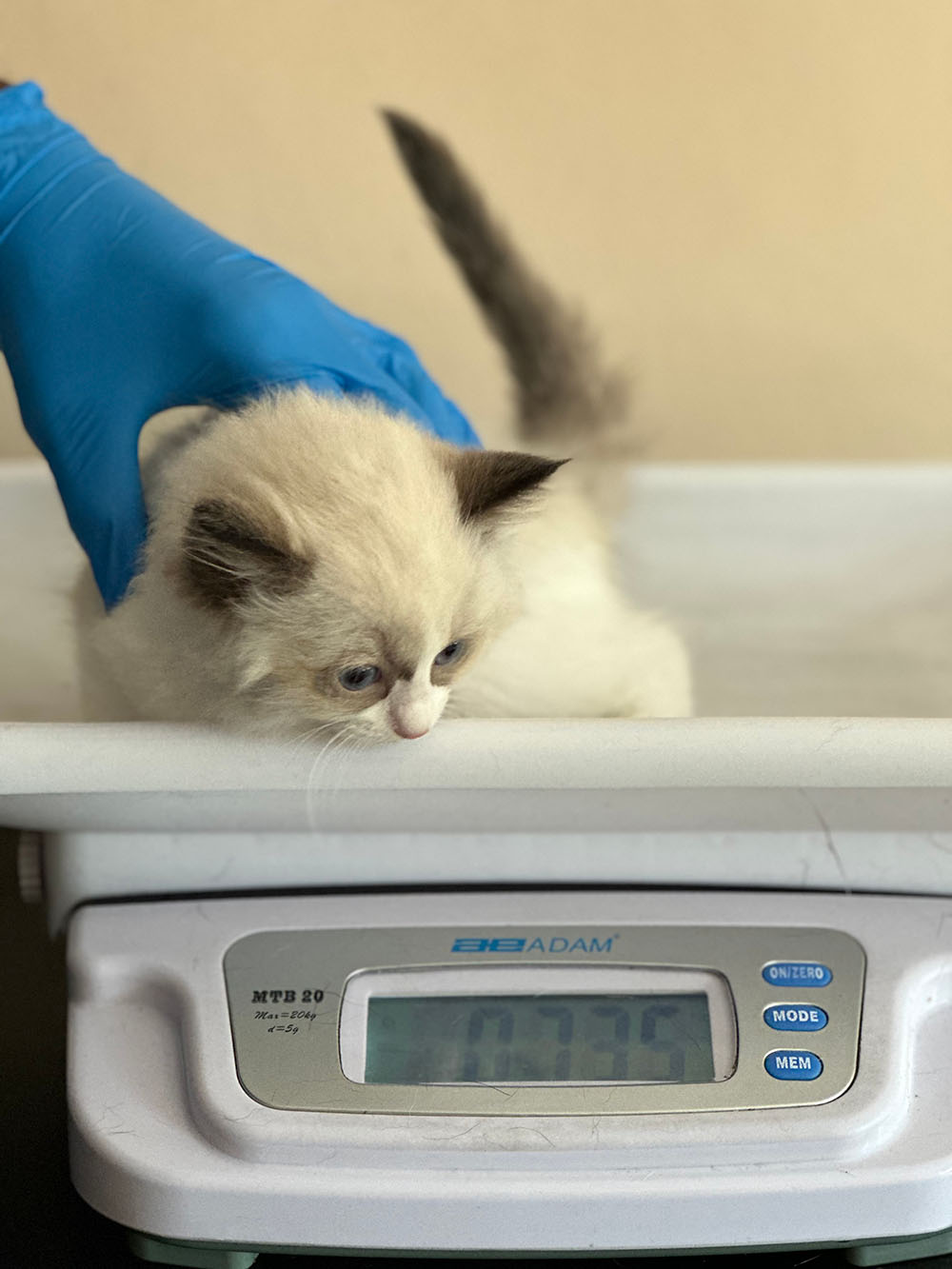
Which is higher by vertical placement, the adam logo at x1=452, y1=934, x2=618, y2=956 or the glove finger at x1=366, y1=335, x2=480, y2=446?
the glove finger at x1=366, y1=335, x2=480, y2=446

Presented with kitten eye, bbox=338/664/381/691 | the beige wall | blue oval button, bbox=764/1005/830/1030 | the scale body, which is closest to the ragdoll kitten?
kitten eye, bbox=338/664/381/691

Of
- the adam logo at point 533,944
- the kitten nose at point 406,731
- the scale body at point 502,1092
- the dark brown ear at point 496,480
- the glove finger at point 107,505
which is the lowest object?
the scale body at point 502,1092

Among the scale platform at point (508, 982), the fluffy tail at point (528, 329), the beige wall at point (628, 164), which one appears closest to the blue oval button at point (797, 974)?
the scale platform at point (508, 982)

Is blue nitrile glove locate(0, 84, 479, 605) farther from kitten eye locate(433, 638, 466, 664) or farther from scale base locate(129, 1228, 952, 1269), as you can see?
scale base locate(129, 1228, 952, 1269)

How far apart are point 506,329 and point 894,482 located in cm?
42

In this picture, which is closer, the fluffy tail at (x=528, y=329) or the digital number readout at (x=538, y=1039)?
the digital number readout at (x=538, y=1039)

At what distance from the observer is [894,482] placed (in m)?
1.30

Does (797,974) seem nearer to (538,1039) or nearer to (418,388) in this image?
(538,1039)

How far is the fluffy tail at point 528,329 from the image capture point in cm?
125

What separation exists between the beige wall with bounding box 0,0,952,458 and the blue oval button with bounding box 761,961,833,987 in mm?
867

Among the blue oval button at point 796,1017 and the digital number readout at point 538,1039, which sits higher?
the blue oval button at point 796,1017

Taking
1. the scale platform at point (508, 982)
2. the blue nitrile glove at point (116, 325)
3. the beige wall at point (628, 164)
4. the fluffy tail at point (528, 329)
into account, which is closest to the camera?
the scale platform at point (508, 982)

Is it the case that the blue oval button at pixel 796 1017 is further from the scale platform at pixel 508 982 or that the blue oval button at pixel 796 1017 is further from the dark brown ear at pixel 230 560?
the dark brown ear at pixel 230 560

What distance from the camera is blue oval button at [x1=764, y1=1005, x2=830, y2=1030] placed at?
804 millimetres
